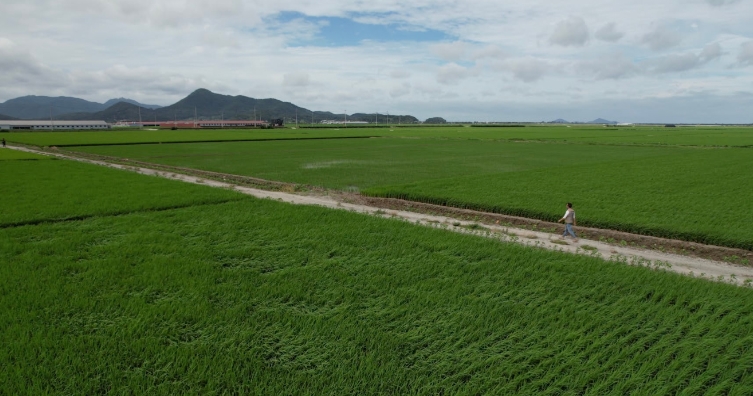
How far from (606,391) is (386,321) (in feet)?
7.59

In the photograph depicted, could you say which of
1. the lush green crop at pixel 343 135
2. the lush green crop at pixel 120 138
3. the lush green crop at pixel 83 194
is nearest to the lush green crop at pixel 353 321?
the lush green crop at pixel 83 194

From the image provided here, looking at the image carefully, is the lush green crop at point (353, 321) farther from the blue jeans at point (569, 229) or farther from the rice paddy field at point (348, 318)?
the blue jeans at point (569, 229)

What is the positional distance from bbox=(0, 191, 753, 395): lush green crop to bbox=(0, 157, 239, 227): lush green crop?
10.1ft

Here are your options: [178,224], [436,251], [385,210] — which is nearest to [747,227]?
[436,251]

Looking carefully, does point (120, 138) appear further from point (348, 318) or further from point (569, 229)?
point (348, 318)

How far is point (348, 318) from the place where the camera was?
17.7ft

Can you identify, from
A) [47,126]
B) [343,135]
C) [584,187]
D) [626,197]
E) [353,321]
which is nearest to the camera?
[353,321]

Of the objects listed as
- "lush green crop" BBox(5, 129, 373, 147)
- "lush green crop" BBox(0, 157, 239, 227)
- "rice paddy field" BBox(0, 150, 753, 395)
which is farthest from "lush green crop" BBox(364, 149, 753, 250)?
"lush green crop" BBox(5, 129, 373, 147)

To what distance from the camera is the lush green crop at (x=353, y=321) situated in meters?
4.22

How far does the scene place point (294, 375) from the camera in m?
4.25

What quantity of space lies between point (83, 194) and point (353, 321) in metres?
12.4

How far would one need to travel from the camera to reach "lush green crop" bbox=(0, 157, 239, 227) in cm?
1145

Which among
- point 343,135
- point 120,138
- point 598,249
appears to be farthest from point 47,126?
point 598,249

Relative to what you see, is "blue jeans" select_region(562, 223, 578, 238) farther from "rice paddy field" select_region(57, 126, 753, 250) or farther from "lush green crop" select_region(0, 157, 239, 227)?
"lush green crop" select_region(0, 157, 239, 227)
